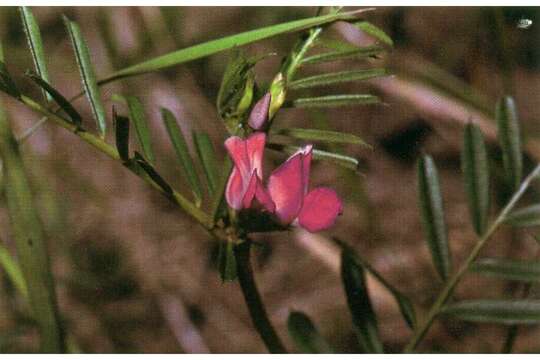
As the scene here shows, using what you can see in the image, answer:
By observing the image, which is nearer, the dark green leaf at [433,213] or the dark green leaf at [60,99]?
the dark green leaf at [60,99]

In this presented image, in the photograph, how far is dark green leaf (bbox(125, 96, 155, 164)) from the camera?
Result: 0.64m

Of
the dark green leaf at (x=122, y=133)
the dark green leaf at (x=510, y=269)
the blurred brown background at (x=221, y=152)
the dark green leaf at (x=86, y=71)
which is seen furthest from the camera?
the blurred brown background at (x=221, y=152)

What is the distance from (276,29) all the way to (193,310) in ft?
3.00

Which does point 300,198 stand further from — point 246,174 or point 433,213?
point 433,213

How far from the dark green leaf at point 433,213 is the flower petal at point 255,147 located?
0.23 metres

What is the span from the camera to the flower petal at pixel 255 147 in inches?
21.4

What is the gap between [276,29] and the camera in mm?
619

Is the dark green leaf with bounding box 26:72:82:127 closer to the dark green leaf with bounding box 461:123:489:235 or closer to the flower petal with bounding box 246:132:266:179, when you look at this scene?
the flower petal with bounding box 246:132:266:179

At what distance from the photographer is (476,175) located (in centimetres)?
76

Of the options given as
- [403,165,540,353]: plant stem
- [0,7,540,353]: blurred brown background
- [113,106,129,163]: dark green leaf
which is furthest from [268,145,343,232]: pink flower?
[0,7,540,353]: blurred brown background

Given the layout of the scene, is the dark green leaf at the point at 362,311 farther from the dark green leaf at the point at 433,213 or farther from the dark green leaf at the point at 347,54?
the dark green leaf at the point at 347,54

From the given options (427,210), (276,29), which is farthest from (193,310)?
(276,29)

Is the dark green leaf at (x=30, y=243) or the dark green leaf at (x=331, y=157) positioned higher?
the dark green leaf at (x=331, y=157)

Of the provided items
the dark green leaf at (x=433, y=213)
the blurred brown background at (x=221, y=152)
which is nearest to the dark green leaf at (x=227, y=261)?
the dark green leaf at (x=433, y=213)
